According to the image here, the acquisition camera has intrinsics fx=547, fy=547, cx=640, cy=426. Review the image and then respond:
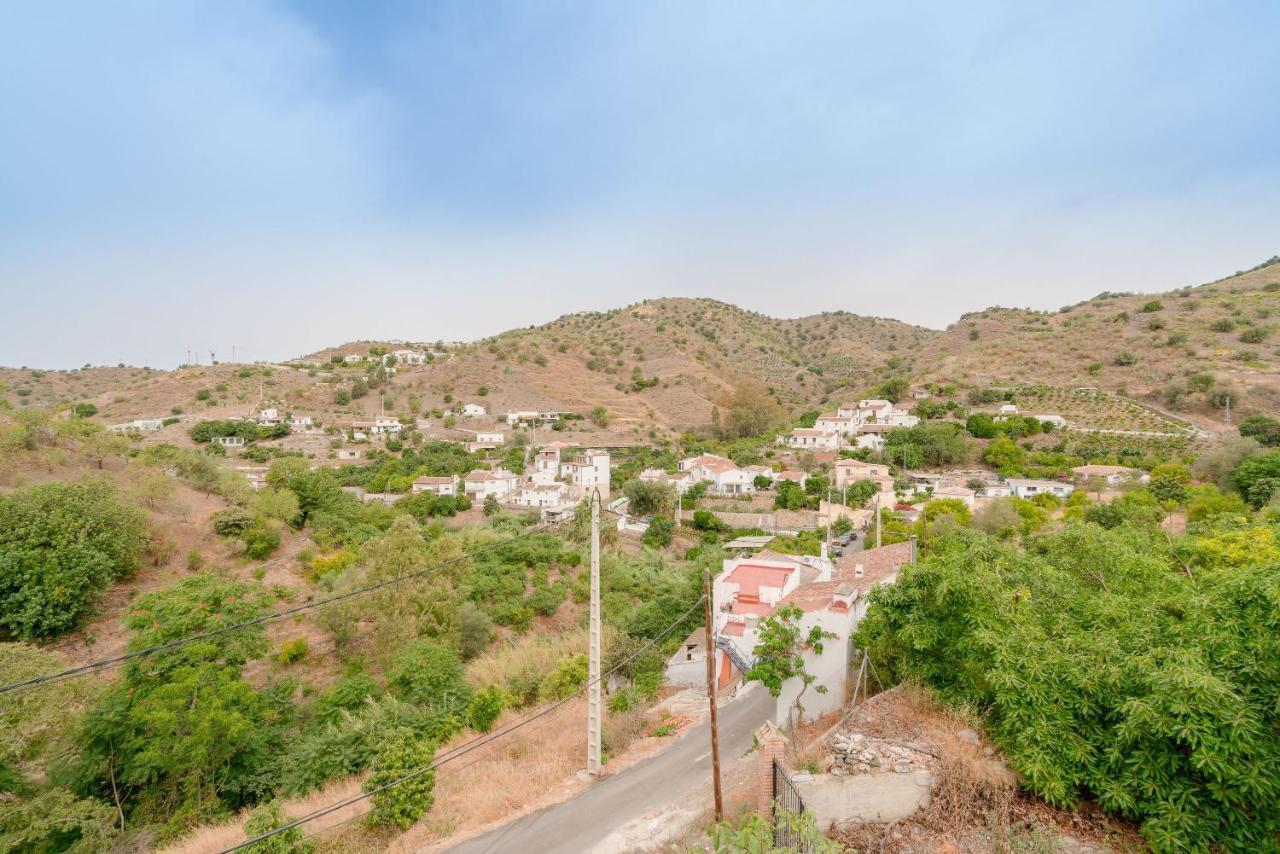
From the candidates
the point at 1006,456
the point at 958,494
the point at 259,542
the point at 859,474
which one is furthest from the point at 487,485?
the point at 1006,456

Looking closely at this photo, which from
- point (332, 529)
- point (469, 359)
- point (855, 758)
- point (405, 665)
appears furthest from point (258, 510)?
point (469, 359)

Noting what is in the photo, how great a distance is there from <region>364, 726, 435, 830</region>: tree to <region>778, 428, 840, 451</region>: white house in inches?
1763

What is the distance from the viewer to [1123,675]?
539cm

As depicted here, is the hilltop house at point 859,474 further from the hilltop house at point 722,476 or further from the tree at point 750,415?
the tree at point 750,415

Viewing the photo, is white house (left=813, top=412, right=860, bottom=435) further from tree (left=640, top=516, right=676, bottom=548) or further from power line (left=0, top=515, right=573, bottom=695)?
power line (left=0, top=515, right=573, bottom=695)

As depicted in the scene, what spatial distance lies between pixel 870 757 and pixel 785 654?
164 inches

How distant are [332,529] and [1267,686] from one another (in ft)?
106

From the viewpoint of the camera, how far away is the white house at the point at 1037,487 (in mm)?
33125

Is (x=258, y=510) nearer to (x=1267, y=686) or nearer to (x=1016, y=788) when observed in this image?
(x=1016, y=788)

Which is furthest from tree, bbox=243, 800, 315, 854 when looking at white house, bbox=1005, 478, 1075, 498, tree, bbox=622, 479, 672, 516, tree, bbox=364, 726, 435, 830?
white house, bbox=1005, 478, 1075, 498

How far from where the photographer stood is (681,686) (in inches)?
642

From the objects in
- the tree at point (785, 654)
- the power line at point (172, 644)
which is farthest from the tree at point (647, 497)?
the tree at point (785, 654)

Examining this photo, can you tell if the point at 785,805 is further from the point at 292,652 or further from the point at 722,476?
the point at 722,476

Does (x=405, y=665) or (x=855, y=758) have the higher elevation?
(x=855, y=758)
